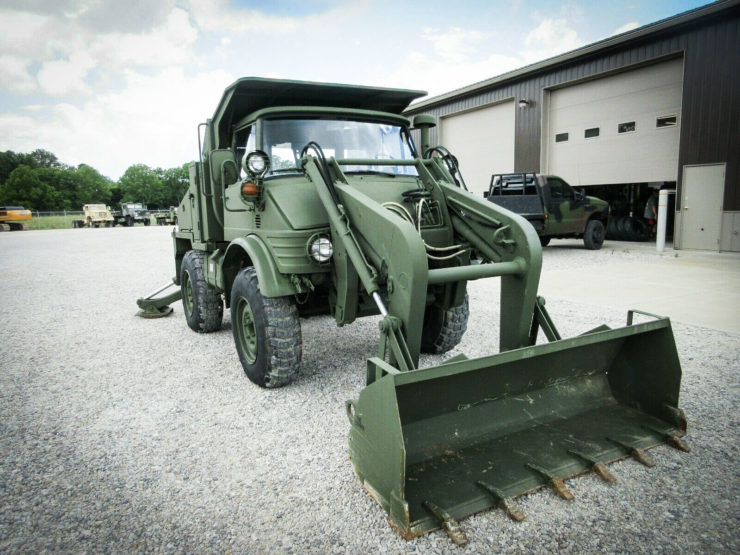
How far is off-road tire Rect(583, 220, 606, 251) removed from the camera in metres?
13.8

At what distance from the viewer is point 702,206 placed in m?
13.0

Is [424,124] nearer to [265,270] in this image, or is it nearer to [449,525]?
[265,270]

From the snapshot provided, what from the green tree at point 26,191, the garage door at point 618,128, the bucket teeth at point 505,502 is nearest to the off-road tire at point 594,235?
the garage door at point 618,128

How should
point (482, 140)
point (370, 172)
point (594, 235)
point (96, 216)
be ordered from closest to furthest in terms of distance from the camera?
point (370, 172)
point (594, 235)
point (482, 140)
point (96, 216)

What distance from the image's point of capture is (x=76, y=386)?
430cm

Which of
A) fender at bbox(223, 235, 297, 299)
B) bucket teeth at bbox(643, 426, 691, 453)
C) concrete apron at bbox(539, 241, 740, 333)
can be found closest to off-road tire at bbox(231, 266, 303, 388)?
fender at bbox(223, 235, 297, 299)

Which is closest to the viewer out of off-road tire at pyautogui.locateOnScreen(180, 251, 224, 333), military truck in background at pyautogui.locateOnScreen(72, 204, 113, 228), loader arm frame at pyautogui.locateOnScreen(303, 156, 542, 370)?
loader arm frame at pyautogui.locateOnScreen(303, 156, 542, 370)

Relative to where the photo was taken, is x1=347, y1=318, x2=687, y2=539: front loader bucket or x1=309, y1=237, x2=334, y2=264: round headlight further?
x1=309, y1=237, x2=334, y2=264: round headlight

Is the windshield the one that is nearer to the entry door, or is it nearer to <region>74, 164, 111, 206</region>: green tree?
the entry door

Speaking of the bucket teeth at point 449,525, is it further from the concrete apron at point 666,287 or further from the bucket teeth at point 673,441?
the concrete apron at point 666,287

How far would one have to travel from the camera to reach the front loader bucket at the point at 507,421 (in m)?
2.35

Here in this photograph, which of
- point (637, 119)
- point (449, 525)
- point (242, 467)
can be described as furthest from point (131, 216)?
point (449, 525)

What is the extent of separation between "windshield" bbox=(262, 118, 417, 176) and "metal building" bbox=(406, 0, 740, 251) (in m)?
11.7

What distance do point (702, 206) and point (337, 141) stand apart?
12.5 meters
